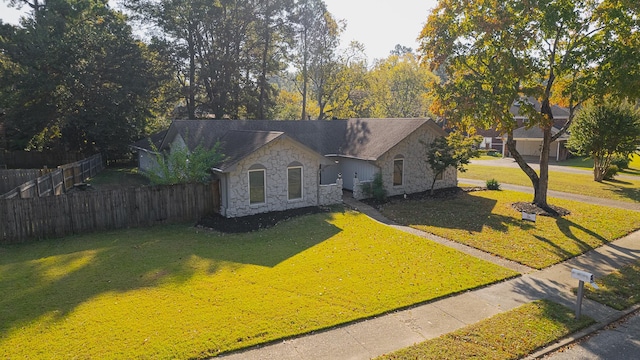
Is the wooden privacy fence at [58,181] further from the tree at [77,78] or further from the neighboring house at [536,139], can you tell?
the neighboring house at [536,139]

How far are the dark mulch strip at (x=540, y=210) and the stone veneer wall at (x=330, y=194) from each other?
378 inches

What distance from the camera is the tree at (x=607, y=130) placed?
24.0 meters

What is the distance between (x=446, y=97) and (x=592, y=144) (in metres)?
15.2

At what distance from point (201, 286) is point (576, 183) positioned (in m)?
27.9

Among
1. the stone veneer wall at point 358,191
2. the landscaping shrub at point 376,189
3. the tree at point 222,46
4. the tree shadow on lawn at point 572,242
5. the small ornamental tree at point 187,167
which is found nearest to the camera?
the tree shadow on lawn at point 572,242

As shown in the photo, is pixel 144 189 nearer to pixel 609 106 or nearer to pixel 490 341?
pixel 490 341

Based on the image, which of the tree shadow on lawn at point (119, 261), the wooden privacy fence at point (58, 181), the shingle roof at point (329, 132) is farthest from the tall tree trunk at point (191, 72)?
the tree shadow on lawn at point (119, 261)

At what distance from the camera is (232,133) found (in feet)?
70.5

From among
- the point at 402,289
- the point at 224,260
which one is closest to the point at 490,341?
the point at 402,289

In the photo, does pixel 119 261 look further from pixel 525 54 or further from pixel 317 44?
pixel 317 44

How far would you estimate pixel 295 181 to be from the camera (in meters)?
18.8

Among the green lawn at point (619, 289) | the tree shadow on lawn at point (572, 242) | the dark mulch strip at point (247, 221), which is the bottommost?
the green lawn at point (619, 289)

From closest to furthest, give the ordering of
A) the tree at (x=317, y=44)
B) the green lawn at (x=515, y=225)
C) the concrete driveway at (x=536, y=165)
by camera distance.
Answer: the green lawn at (x=515, y=225)
the concrete driveway at (x=536, y=165)
the tree at (x=317, y=44)

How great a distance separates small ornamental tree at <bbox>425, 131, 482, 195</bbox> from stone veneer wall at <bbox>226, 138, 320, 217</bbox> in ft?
25.1
